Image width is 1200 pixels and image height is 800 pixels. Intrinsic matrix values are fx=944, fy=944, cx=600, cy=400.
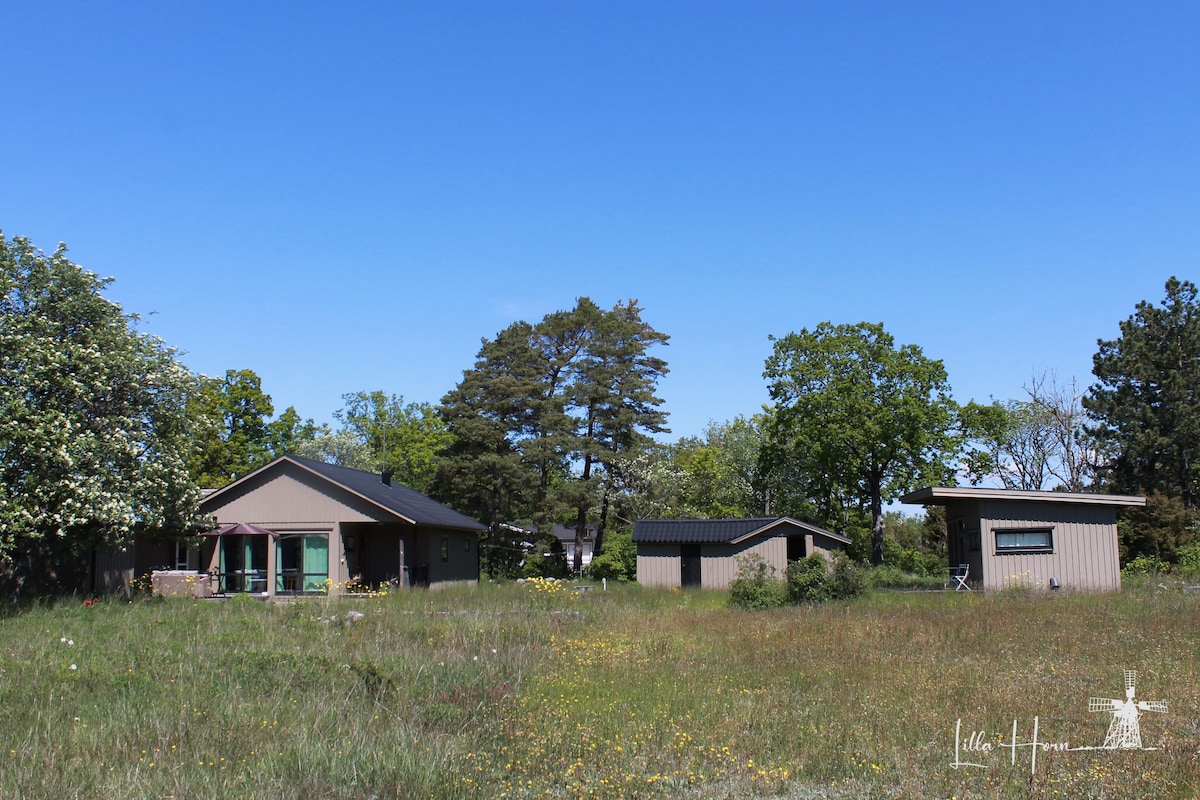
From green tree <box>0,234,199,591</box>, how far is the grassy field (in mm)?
3295

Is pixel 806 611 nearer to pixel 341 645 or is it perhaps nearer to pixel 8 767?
pixel 341 645

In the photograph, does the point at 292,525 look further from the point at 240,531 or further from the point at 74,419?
the point at 74,419

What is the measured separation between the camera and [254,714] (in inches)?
396

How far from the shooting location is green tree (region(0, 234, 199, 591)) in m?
20.8

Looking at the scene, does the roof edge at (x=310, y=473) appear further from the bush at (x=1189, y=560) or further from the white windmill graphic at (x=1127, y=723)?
the bush at (x=1189, y=560)

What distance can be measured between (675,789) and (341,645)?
9.05 metres

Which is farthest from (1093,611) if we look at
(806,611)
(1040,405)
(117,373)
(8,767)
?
(1040,405)

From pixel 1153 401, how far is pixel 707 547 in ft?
84.9

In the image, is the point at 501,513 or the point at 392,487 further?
the point at 501,513

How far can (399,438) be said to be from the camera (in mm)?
74562

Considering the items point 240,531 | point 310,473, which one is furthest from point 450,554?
point 240,531

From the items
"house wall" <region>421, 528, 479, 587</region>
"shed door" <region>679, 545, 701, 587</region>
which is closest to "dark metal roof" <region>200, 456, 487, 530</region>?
"house wall" <region>421, 528, 479, 587</region>

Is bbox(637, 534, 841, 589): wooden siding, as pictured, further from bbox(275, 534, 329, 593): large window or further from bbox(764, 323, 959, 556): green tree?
bbox(275, 534, 329, 593): large window

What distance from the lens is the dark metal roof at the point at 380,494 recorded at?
31297mm
